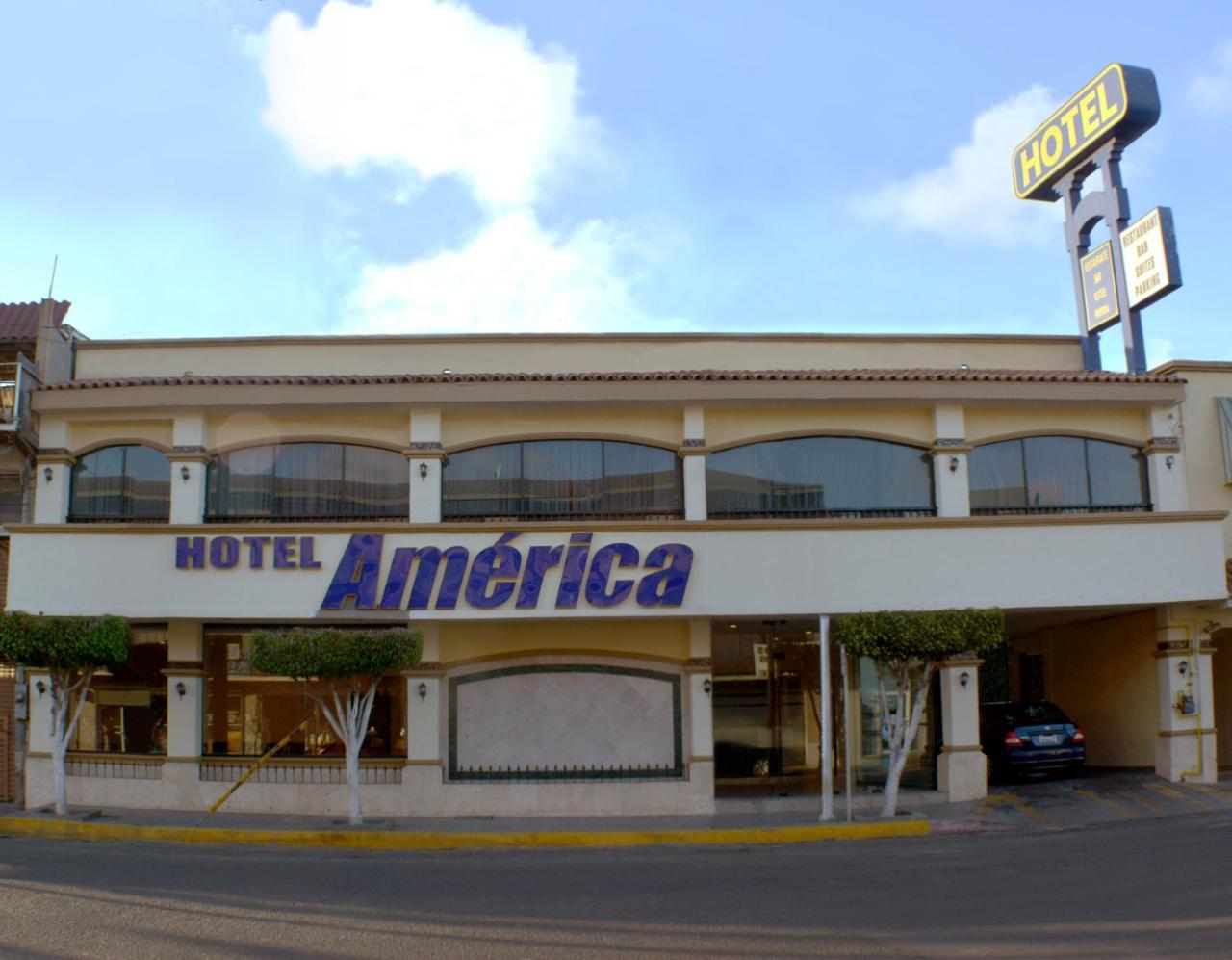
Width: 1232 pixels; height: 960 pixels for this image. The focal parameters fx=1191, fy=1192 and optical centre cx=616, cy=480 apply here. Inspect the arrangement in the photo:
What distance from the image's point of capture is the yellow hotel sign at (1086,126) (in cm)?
2377

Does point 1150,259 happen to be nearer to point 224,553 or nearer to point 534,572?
point 534,572

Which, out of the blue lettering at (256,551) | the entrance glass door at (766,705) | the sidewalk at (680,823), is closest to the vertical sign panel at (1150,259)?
the sidewalk at (680,823)

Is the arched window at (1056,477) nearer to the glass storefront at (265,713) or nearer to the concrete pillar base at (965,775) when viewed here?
the concrete pillar base at (965,775)

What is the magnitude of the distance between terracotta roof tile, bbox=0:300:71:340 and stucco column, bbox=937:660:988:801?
17.3 metres

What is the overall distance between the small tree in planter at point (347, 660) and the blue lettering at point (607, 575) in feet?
9.43

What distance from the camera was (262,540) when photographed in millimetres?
19594

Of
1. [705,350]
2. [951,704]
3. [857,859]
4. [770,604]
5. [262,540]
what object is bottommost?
[857,859]

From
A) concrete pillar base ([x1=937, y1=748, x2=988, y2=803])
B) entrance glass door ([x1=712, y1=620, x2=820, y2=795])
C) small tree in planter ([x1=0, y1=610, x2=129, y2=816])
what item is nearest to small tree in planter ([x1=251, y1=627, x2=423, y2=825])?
small tree in planter ([x1=0, y1=610, x2=129, y2=816])

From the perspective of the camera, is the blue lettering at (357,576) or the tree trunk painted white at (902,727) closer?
the tree trunk painted white at (902,727)

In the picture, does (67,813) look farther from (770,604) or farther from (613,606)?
(770,604)

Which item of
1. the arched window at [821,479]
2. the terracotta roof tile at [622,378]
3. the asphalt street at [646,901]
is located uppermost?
the terracotta roof tile at [622,378]

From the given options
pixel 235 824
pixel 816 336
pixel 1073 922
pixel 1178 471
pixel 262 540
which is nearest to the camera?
pixel 1073 922

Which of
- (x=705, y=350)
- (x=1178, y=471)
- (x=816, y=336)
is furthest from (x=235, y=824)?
(x=1178, y=471)

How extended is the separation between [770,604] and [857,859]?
5562mm
